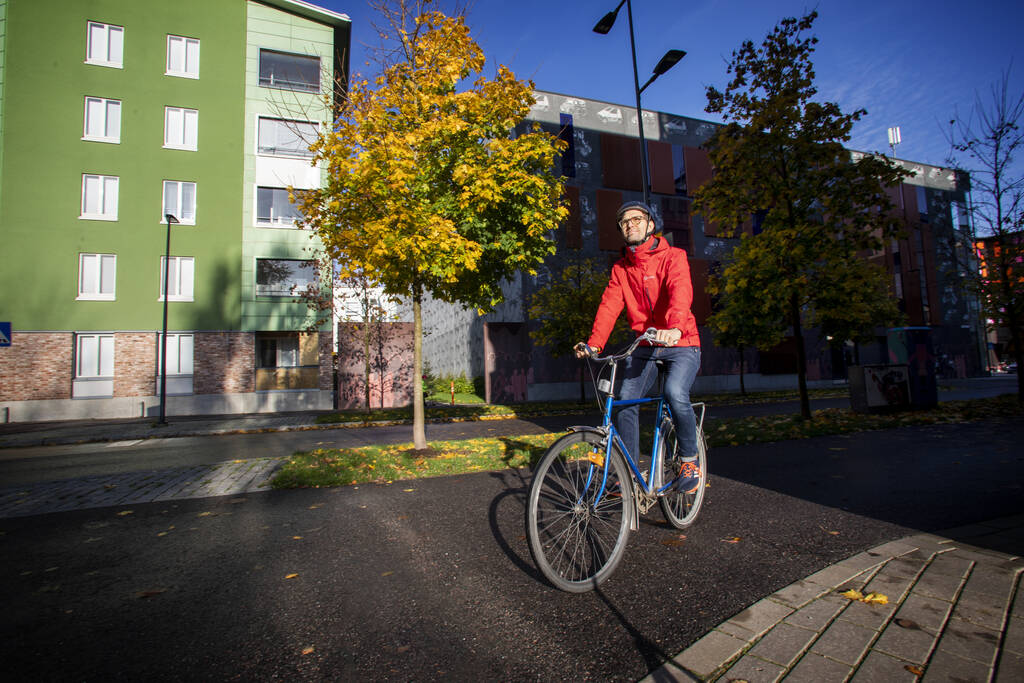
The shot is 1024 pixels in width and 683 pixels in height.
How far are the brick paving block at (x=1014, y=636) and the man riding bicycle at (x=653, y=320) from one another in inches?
61.5

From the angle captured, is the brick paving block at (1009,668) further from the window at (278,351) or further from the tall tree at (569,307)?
the window at (278,351)

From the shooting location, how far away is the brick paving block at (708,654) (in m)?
1.85

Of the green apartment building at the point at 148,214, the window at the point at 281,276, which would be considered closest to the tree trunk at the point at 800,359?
the green apartment building at the point at 148,214

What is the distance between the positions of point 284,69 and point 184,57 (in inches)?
159

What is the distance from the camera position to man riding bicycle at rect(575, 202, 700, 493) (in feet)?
10.7

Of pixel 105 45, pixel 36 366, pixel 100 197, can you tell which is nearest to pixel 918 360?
pixel 100 197

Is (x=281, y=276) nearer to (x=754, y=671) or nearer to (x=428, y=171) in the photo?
(x=428, y=171)

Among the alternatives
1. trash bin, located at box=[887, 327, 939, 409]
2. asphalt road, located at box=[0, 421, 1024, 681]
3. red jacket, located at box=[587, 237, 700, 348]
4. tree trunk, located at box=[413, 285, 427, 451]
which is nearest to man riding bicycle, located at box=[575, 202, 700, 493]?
red jacket, located at box=[587, 237, 700, 348]

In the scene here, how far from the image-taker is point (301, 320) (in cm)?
2178

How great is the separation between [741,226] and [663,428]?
30.0 feet

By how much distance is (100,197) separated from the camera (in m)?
20.4

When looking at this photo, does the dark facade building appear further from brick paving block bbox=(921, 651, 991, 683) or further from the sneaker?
brick paving block bbox=(921, 651, 991, 683)

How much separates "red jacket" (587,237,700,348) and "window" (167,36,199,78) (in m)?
26.1

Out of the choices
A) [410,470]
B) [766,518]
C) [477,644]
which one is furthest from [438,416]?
[477,644]
